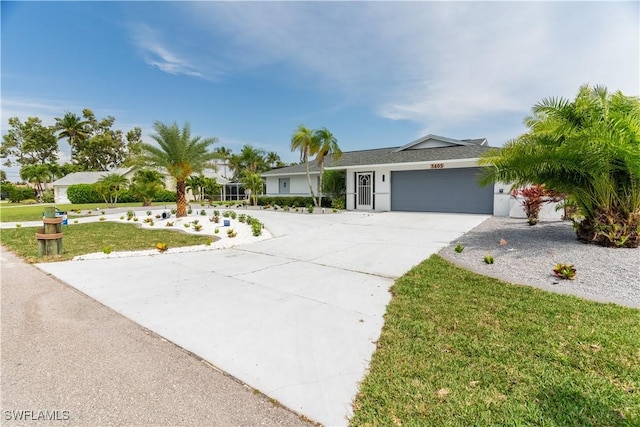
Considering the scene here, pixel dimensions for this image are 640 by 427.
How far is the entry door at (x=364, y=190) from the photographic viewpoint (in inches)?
770

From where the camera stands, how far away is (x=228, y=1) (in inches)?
315

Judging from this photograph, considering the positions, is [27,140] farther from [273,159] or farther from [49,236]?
[49,236]

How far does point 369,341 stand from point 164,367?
6.70 feet

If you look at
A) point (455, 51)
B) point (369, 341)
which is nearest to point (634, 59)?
point (455, 51)

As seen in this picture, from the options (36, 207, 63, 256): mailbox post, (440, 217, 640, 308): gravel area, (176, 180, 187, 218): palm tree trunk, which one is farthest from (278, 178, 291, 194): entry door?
(36, 207, 63, 256): mailbox post

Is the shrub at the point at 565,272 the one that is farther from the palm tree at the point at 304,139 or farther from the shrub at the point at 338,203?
the shrub at the point at 338,203

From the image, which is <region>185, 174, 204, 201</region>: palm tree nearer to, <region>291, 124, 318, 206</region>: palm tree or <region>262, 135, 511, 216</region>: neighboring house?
<region>262, 135, 511, 216</region>: neighboring house

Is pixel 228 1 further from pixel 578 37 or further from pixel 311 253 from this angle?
pixel 578 37

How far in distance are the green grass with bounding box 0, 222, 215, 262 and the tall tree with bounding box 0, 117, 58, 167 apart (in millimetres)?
56270

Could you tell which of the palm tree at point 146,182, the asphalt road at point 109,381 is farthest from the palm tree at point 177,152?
the asphalt road at point 109,381

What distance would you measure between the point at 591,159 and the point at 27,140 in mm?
73986

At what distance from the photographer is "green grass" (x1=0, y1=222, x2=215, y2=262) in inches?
321

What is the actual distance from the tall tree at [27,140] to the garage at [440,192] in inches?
2456

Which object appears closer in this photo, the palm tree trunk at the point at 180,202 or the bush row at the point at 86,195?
the palm tree trunk at the point at 180,202
